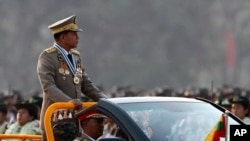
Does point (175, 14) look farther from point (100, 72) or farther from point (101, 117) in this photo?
point (101, 117)

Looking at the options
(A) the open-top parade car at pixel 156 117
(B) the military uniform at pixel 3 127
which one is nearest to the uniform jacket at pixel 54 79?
(A) the open-top parade car at pixel 156 117

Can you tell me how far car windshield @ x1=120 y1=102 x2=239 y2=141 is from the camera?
933 cm

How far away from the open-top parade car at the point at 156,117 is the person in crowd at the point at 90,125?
2.3 inches

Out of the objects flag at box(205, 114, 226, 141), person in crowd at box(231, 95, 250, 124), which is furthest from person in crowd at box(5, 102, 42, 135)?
flag at box(205, 114, 226, 141)

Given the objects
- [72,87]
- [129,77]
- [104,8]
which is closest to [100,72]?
[129,77]

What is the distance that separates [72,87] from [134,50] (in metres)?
40.0

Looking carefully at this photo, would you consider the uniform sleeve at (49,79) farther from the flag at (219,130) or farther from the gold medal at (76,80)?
the flag at (219,130)

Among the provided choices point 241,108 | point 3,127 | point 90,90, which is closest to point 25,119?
point 3,127

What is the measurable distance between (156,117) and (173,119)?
14 cm

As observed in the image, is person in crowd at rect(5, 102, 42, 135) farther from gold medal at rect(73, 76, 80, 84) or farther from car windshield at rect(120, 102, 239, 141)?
car windshield at rect(120, 102, 239, 141)

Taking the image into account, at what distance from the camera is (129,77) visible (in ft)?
159

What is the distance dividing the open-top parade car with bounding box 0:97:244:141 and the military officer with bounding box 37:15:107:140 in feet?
1.89

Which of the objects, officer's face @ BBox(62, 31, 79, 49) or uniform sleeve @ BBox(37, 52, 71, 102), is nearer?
uniform sleeve @ BBox(37, 52, 71, 102)

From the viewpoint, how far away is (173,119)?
9.52m
